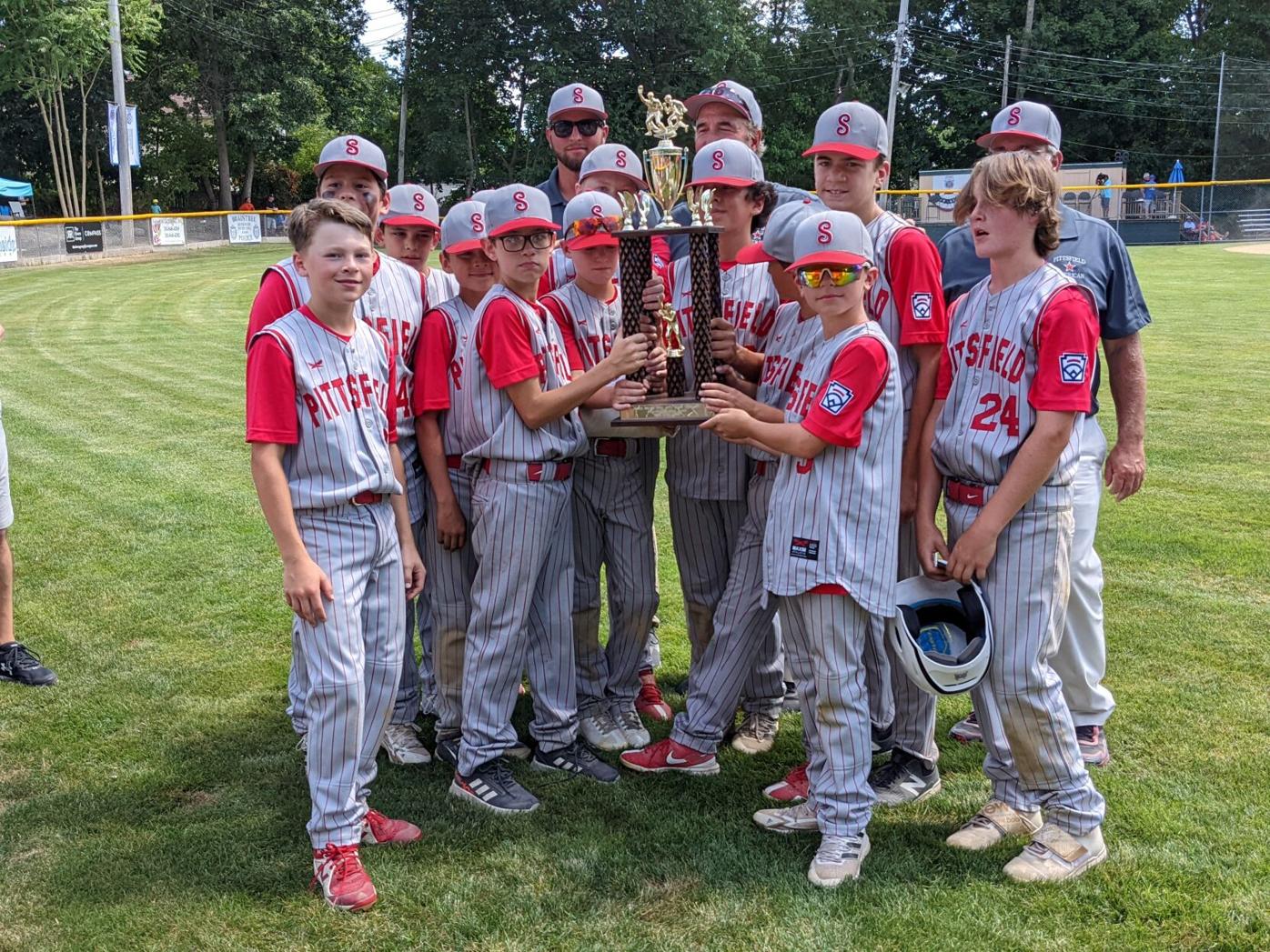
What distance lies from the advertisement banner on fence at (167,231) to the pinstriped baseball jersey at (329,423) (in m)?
32.2

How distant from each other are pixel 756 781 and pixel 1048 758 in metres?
1.09

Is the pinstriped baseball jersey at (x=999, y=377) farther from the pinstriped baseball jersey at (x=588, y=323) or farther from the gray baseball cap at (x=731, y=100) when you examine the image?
the gray baseball cap at (x=731, y=100)

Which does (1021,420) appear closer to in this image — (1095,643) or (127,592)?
(1095,643)

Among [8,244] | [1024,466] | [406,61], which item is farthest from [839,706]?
[406,61]

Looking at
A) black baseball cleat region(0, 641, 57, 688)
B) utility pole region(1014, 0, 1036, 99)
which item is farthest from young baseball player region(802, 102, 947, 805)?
utility pole region(1014, 0, 1036, 99)

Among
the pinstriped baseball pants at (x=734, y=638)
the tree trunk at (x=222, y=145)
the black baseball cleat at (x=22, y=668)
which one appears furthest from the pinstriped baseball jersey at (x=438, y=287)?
the tree trunk at (x=222, y=145)

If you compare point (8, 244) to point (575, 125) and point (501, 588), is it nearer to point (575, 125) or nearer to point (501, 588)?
point (575, 125)

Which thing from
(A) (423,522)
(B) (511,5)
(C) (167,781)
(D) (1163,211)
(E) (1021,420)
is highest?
(B) (511,5)

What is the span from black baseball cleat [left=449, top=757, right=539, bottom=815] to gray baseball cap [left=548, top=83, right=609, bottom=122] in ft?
9.33

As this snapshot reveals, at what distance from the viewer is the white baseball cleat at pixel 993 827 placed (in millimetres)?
3494

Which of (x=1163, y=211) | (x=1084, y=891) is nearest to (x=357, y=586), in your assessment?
(x=1084, y=891)

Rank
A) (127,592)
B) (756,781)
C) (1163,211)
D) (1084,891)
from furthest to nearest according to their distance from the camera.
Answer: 1. (1163,211)
2. (127,592)
3. (756,781)
4. (1084,891)

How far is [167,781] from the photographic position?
13.2ft

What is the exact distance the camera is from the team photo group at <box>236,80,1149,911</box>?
325 cm
